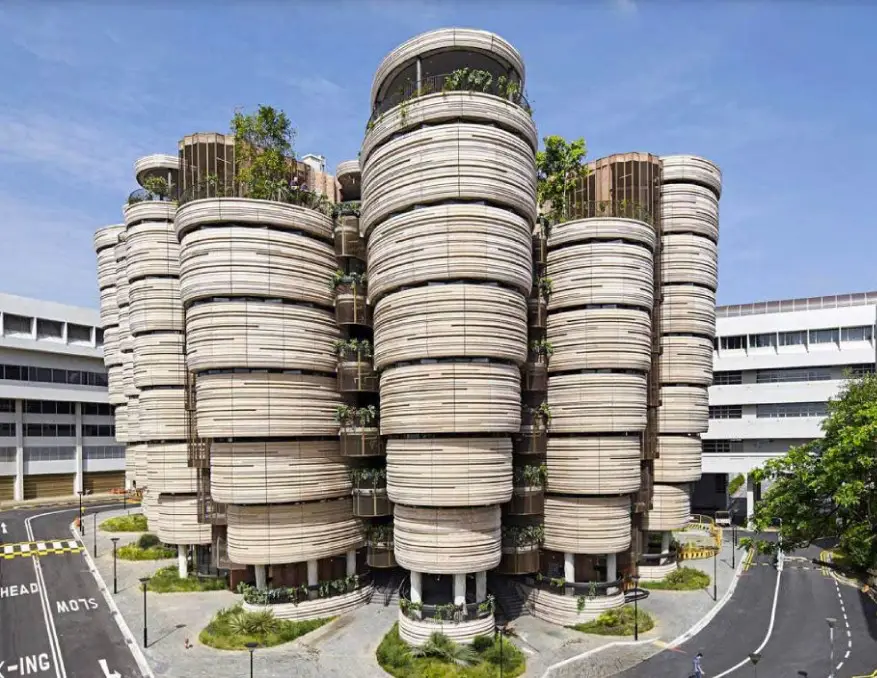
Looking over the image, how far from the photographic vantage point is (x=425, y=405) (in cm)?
3350

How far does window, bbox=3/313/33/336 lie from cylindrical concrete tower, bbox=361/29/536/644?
2862 inches

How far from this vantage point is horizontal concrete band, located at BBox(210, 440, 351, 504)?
36.9 metres

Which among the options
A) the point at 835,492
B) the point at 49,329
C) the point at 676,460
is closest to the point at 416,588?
the point at 835,492

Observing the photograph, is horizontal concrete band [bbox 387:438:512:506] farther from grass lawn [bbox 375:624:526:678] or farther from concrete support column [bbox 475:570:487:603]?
grass lawn [bbox 375:624:526:678]

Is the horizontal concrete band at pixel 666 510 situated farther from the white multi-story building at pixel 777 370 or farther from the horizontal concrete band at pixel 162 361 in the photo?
the horizontal concrete band at pixel 162 361

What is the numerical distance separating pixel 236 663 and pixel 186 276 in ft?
74.4

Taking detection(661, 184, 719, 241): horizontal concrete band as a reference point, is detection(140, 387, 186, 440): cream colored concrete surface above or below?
below

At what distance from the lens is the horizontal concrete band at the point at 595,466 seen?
39.0m

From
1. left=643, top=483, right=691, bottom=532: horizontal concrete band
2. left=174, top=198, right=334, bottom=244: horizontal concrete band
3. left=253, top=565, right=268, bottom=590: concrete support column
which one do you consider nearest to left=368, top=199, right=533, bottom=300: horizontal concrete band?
left=174, top=198, right=334, bottom=244: horizontal concrete band

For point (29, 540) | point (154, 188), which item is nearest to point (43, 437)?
point (29, 540)

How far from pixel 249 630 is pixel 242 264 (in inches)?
856

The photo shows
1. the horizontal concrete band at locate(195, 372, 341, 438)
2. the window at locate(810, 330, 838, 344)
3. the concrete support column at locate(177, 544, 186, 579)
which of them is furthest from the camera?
the window at locate(810, 330, 838, 344)

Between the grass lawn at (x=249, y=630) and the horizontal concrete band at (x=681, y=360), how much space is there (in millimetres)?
31674

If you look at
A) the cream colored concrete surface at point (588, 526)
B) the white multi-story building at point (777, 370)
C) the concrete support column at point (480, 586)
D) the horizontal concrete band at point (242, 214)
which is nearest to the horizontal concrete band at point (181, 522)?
the horizontal concrete band at point (242, 214)
